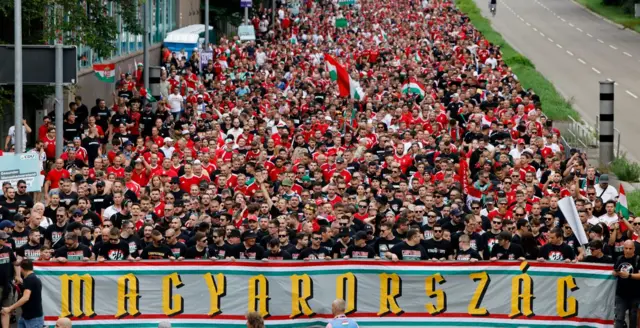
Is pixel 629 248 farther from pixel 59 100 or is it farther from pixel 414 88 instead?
pixel 414 88

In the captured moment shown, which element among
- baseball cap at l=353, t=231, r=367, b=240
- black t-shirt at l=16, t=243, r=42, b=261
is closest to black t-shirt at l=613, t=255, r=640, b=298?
baseball cap at l=353, t=231, r=367, b=240

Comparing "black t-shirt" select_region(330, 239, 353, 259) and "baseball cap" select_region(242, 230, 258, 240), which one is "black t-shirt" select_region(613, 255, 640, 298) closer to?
"black t-shirt" select_region(330, 239, 353, 259)

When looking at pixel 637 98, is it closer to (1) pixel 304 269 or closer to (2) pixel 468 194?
(2) pixel 468 194

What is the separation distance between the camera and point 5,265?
1841 cm

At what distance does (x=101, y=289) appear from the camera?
18.3 meters

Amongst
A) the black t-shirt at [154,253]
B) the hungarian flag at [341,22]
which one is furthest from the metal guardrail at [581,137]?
the hungarian flag at [341,22]

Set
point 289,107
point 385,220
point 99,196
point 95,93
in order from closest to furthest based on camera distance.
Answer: point 385,220 < point 99,196 < point 289,107 < point 95,93

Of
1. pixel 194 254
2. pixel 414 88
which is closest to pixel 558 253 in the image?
pixel 194 254

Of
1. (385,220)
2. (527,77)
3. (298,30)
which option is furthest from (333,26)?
(385,220)

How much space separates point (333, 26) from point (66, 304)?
45.7 m

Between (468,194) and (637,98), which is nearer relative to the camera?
(468,194)

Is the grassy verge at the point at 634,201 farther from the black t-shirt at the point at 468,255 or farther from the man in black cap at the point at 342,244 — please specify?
the man in black cap at the point at 342,244

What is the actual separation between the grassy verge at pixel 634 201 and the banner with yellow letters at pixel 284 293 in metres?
10.3

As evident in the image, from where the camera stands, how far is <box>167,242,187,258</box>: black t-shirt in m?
19.0
